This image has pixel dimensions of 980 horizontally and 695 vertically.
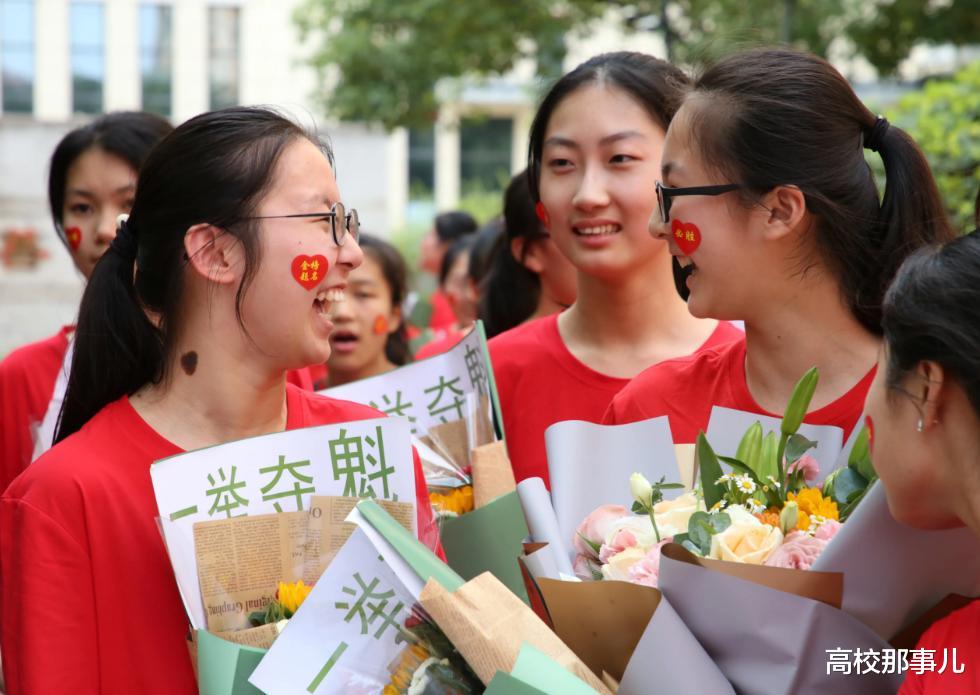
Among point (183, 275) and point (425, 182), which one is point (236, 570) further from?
point (425, 182)

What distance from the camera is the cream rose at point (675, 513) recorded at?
2.22 m

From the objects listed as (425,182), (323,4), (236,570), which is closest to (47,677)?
(236,570)

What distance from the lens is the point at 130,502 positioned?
2.45 meters

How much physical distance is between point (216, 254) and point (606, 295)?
1.33 meters

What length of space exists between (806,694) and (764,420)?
0.63m

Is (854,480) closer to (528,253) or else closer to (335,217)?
(335,217)

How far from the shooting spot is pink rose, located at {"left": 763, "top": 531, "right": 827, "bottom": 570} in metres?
2.03

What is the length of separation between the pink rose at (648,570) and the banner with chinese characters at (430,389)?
1.07m

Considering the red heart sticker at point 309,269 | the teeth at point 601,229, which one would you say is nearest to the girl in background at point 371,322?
the teeth at point 601,229

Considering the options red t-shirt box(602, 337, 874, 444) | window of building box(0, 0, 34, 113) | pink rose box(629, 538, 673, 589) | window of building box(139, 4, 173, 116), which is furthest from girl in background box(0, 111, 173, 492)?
window of building box(0, 0, 34, 113)

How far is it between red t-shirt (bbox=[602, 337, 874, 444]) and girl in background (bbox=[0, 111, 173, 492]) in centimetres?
174

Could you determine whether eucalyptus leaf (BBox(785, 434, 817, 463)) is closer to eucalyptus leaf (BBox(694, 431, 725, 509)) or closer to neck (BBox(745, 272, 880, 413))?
eucalyptus leaf (BBox(694, 431, 725, 509))

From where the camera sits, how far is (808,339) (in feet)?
9.18

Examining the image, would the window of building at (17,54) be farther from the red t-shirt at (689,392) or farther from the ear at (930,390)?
the ear at (930,390)
